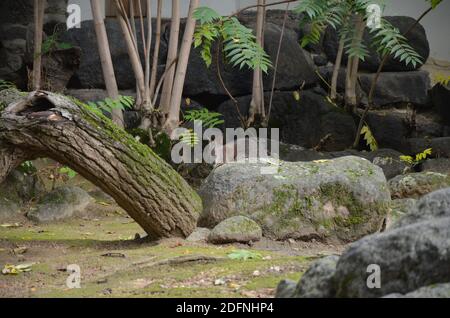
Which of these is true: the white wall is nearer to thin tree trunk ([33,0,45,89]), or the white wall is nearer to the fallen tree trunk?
thin tree trunk ([33,0,45,89])

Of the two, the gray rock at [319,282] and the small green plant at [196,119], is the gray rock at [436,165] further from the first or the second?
the gray rock at [319,282]

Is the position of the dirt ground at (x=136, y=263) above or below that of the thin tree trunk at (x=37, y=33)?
below

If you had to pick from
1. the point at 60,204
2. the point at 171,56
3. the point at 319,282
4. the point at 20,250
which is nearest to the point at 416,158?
the point at 171,56

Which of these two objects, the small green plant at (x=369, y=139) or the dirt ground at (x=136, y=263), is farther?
the small green plant at (x=369, y=139)

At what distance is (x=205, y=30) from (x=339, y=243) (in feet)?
9.06

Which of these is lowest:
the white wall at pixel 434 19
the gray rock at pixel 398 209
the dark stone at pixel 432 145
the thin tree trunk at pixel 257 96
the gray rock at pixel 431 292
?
the gray rock at pixel 398 209

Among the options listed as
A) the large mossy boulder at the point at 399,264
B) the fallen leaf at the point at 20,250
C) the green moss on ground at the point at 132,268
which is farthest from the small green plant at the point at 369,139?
the large mossy boulder at the point at 399,264

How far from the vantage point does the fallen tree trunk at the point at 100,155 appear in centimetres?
565

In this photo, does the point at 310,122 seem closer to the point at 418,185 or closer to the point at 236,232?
the point at 418,185

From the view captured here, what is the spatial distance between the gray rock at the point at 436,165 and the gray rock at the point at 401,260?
7.32 m

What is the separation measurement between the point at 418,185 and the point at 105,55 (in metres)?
4.36

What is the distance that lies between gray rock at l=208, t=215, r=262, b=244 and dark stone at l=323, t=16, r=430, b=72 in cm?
693

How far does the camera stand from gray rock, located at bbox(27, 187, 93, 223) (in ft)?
25.9

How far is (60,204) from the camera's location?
8.09 metres
